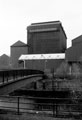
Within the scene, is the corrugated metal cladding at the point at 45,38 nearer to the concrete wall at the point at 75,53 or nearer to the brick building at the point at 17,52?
the brick building at the point at 17,52

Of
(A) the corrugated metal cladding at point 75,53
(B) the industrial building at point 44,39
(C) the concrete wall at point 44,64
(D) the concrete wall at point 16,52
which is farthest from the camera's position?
(D) the concrete wall at point 16,52

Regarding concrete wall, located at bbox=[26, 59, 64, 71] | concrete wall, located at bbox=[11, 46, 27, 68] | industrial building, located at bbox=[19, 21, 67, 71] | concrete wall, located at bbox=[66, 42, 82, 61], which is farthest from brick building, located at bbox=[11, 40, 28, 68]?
concrete wall, located at bbox=[66, 42, 82, 61]

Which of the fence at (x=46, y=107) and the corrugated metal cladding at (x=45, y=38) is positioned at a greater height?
the corrugated metal cladding at (x=45, y=38)

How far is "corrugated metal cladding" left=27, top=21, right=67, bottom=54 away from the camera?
2363 inches

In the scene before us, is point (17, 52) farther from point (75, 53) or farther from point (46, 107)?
point (46, 107)

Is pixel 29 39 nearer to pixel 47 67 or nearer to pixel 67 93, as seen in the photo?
pixel 47 67

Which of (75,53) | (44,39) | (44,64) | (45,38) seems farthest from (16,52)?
(75,53)

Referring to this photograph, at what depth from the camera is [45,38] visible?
6169 centimetres

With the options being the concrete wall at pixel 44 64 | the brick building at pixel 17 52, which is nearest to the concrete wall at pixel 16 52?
the brick building at pixel 17 52

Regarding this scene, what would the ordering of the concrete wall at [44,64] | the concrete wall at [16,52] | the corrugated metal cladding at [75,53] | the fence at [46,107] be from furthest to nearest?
the concrete wall at [16,52]
the concrete wall at [44,64]
the corrugated metal cladding at [75,53]
the fence at [46,107]

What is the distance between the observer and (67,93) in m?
24.0

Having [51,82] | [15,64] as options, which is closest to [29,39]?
[15,64]

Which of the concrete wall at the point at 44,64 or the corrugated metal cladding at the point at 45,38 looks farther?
the corrugated metal cladding at the point at 45,38

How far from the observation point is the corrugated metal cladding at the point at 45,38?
6003 cm
